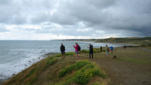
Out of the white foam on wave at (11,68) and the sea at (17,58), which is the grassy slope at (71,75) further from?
the sea at (17,58)

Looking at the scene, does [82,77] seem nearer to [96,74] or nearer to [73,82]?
[73,82]

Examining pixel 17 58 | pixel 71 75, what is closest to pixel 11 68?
pixel 17 58

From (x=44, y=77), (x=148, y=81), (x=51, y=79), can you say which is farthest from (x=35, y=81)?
(x=148, y=81)

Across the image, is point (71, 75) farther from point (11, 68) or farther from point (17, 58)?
point (17, 58)

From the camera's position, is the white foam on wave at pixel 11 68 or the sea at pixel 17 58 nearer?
the white foam on wave at pixel 11 68

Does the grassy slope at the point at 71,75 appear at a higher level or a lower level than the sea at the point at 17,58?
higher

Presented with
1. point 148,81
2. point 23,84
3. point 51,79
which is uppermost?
point 148,81

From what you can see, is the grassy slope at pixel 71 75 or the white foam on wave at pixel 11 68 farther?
the white foam on wave at pixel 11 68

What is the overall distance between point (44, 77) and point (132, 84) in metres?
7.38

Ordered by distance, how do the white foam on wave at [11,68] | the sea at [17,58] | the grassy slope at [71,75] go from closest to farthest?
the grassy slope at [71,75], the white foam on wave at [11,68], the sea at [17,58]

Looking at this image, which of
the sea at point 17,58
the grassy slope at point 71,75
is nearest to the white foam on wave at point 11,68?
the sea at point 17,58

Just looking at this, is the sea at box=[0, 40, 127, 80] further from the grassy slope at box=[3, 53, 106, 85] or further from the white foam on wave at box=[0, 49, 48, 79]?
the grassy slope at box=[3, 53, 106, 85]

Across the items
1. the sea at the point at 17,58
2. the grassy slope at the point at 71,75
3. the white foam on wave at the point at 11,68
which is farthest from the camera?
the sea at the point at 17,58

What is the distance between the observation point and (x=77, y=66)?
29.5 feet
